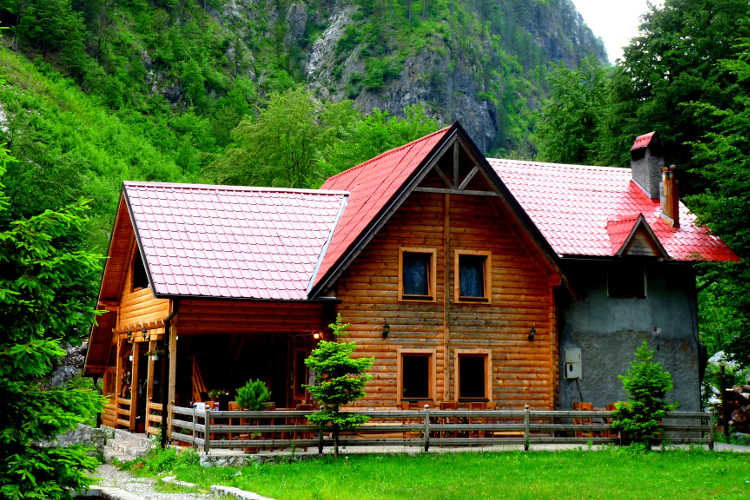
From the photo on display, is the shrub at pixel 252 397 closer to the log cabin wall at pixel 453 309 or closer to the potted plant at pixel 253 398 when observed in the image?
the potted plant at pixel 253 398

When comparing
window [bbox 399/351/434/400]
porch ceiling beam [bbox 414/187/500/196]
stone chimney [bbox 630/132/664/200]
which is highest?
stone chimney [bbox 630/132/664/200]

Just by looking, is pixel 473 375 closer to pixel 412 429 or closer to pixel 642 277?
pixel 412 429

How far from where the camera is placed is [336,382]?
59.8 feet

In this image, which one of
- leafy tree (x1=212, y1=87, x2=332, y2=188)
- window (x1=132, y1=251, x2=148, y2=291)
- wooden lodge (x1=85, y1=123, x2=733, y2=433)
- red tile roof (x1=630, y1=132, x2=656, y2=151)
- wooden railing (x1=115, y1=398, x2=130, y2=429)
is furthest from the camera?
leafy tree (x1=212, y1=87, x2=332, y2=188)

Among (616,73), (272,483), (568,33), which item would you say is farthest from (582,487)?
(568,33)

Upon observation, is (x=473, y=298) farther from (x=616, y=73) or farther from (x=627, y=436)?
(x=616, y=73)

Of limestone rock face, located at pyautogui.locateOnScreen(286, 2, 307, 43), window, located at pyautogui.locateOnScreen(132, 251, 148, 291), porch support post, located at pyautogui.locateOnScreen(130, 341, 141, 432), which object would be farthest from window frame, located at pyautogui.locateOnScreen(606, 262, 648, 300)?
limestone rock face, located at pyautogui.locateOnScreen(286, 2, 307, 43)

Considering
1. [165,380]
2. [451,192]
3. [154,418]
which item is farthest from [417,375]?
[154,418]

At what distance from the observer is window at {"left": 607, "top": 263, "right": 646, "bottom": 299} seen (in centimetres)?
2459

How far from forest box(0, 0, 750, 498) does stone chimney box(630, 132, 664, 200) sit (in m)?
1.31

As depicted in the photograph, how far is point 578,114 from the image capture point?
1812 inches

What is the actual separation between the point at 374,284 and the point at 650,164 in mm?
10737

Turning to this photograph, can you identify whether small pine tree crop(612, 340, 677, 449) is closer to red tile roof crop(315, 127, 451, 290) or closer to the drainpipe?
red tile roof crop(315, 127, 451, 290)

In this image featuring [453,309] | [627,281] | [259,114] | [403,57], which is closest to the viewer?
[453,309]
